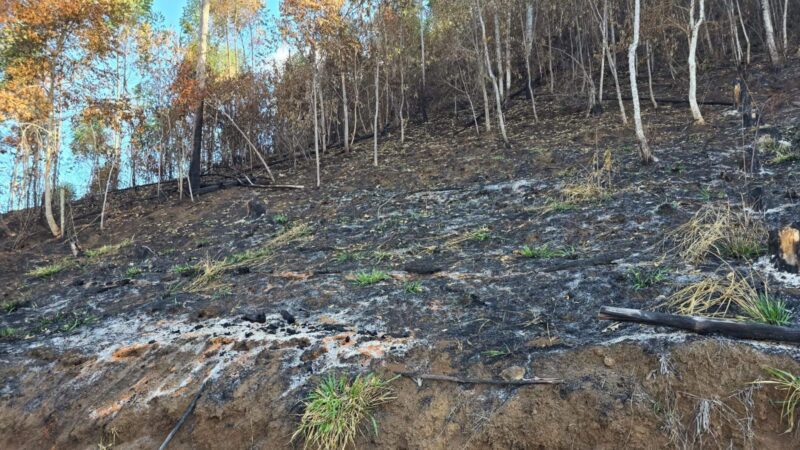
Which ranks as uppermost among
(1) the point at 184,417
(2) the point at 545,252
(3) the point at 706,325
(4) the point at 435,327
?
(2) the point at 545,252

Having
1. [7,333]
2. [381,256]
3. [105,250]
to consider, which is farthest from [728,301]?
[105,250]

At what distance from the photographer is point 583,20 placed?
13.7 meters

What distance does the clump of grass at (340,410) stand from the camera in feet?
9.54

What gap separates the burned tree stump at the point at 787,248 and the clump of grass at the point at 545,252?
1.68m

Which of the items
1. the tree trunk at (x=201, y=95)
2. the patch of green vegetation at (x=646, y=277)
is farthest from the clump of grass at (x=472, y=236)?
the tree trunk at (x=201, y=95)

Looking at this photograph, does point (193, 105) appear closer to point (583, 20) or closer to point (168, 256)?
point (168, 256)

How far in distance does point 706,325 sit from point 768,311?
1.24 feet

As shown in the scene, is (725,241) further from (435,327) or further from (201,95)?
(201,95)

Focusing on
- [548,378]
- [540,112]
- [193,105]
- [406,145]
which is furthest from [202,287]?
[540,112]

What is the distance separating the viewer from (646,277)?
393 cm

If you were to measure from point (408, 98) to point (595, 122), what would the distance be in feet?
23.1

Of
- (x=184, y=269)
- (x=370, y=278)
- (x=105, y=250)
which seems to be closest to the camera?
(x=370, y=278)

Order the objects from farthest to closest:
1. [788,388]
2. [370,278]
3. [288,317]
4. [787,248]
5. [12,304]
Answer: [12,304] < [370,278] < [288,317] < [787,248] < [788,388]

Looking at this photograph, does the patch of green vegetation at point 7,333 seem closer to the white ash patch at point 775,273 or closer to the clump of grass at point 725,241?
the clump of grass at point 725,241
